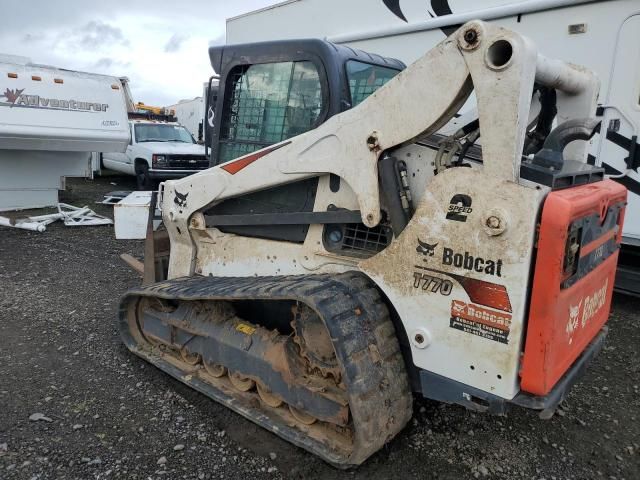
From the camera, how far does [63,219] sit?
862 centimetres

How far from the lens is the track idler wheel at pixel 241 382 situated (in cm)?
319

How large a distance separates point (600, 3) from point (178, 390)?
4.85 m

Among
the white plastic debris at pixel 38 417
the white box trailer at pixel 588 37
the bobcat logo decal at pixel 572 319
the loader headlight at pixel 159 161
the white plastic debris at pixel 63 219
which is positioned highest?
the white box trailer at pixel 588 37

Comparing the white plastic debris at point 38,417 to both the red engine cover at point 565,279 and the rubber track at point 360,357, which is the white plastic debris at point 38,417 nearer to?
the rubber track at point 360,357

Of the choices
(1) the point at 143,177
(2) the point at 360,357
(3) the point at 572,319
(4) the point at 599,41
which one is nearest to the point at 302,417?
(2) the point at 360,357

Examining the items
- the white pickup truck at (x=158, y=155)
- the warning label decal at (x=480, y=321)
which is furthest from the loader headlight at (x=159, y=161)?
the warning label decal at (x=480, y=321)

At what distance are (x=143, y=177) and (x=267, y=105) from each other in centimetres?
936

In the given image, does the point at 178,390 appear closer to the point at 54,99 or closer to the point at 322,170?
the point at 322,170

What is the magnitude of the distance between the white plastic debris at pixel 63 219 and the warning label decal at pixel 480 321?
290 inches

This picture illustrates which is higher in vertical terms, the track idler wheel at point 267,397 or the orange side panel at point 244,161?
the orange side panel at point 244,161

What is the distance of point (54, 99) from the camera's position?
7.62m

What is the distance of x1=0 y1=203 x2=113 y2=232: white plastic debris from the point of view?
780 centimetres

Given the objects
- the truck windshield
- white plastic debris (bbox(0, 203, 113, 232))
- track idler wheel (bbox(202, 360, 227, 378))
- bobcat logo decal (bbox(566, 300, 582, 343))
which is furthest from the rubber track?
the truck windshield

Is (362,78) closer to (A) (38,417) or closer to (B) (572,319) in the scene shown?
(B) (572,319)
